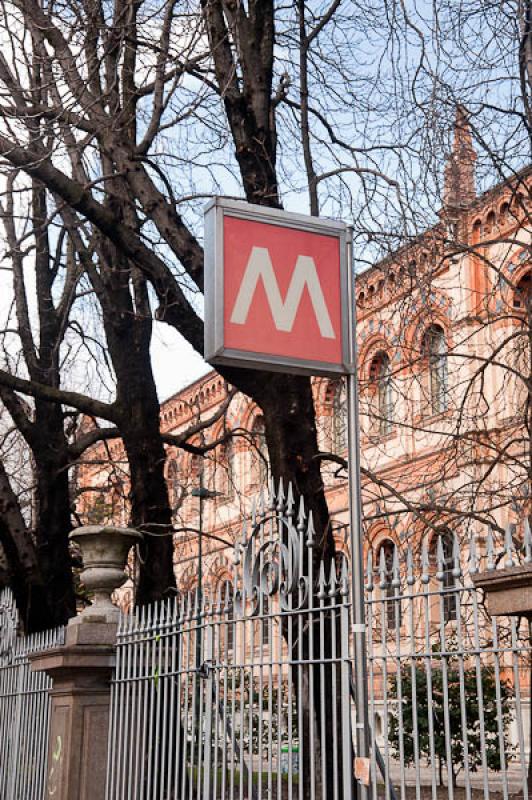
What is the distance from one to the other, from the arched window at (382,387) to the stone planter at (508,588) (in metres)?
5.59

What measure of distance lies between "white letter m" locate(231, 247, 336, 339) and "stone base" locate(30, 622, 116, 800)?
4.20 m

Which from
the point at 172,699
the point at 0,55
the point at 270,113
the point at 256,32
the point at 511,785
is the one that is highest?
the point at 0,55

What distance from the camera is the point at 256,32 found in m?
9.39

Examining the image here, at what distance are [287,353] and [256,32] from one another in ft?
18.2

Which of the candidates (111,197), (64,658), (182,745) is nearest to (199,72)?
(111,197)

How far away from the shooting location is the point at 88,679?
8.18m

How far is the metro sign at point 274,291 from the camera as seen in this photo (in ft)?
15.3

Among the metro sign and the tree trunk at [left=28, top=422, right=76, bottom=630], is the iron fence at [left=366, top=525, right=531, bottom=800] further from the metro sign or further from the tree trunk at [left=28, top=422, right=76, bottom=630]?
the tree trunk at [left=28, top=422, right=76, bottom=630]

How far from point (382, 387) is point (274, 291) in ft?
45.9

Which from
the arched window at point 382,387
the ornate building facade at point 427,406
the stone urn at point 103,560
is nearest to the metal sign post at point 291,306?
the ornate building facade at point 427,406

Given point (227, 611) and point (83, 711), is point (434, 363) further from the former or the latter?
point (227, 611)

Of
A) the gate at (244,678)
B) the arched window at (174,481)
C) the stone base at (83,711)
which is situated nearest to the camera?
the gate at (244,678)

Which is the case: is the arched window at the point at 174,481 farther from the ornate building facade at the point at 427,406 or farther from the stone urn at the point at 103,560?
the stone urn at the point at 103,560

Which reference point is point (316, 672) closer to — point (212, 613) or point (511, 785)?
point (212, 613)
